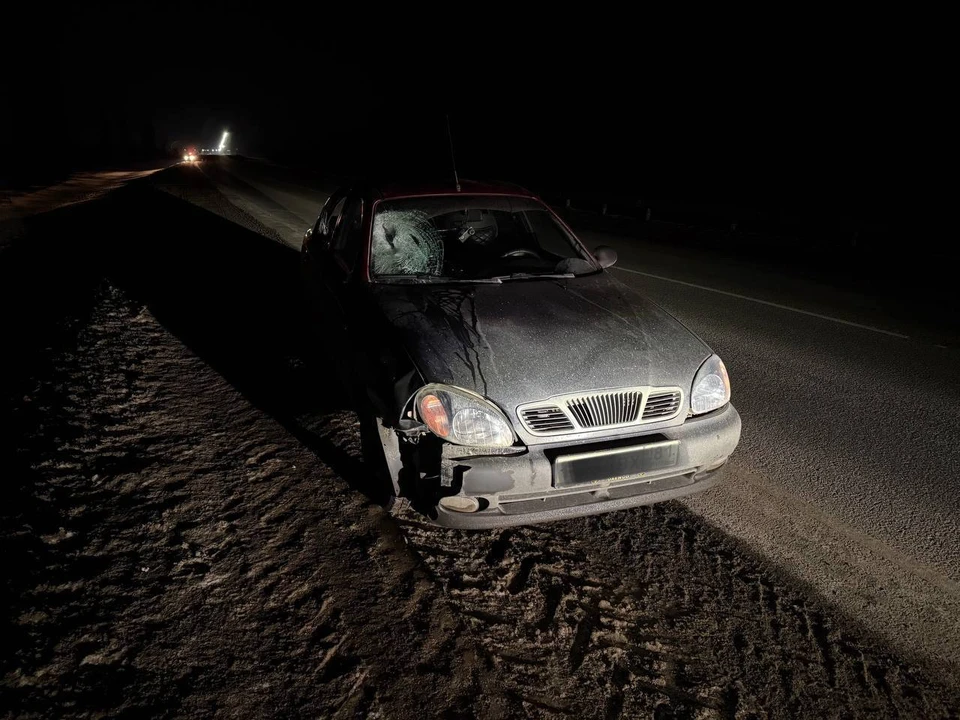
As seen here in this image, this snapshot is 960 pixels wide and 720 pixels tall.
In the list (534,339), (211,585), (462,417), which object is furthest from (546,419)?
(211,585)

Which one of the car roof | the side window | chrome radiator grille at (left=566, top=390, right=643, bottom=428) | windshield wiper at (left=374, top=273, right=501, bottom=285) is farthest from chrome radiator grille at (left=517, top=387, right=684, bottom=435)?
the car roof

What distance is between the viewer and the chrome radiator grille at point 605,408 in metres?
2.53

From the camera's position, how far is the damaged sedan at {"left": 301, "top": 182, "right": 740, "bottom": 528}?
241 centimetres

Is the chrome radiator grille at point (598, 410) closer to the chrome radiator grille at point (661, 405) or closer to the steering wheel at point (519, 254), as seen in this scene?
the chrome radiator grille at point (661, 405)

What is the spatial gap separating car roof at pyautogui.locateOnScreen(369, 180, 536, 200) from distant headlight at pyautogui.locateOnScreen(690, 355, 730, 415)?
1971 millimetres

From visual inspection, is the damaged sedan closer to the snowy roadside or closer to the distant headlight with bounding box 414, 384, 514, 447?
the distant headlight with bounding box 414, 384, 514, 447

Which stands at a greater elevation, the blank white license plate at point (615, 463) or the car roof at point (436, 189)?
the car roof at point (436, 189)

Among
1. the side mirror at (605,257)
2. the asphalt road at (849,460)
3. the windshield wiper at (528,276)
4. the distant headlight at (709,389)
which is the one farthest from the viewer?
the side mirror at (605,257)

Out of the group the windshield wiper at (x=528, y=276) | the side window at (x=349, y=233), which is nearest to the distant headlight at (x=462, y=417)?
the windshield wiper at (x=528, y=276)

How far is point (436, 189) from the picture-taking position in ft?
13.6

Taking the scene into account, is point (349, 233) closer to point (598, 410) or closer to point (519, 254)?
point (519, 254)

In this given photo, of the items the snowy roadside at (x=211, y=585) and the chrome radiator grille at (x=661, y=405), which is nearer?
the snowy roadside at (x=211, y=585)

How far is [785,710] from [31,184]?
34279mm

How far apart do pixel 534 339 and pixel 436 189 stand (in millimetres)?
1811
